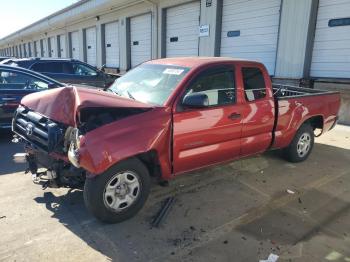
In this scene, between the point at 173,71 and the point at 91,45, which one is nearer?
the point at 173,71

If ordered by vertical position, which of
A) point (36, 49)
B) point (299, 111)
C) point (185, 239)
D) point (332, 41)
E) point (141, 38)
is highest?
point (141, 38)

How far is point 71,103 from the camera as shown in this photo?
3514 millimetres

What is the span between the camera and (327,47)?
9914 mm

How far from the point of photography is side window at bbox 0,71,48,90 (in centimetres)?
685

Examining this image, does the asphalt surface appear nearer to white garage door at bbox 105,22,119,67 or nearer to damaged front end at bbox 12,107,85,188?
damaged front end at bbox 12,107,85,188

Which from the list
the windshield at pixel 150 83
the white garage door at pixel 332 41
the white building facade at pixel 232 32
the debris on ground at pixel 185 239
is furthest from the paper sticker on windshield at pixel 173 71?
the white garage door at pixel 332 41

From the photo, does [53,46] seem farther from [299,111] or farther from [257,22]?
[299,111]

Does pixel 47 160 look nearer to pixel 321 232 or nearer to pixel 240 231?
pixel 240 231

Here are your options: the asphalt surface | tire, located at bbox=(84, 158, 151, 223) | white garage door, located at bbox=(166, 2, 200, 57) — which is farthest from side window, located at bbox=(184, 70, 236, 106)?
white garage door, located at bbox=(166, 2, 200, 57)

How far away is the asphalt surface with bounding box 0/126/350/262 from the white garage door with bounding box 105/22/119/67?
16823 mm

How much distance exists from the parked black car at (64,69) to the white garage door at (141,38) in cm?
704

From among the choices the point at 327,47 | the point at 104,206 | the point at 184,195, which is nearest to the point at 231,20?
the point at 327,47

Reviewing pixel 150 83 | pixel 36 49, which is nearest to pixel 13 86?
pixel 150 83

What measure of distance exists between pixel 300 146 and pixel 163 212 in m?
3.20
